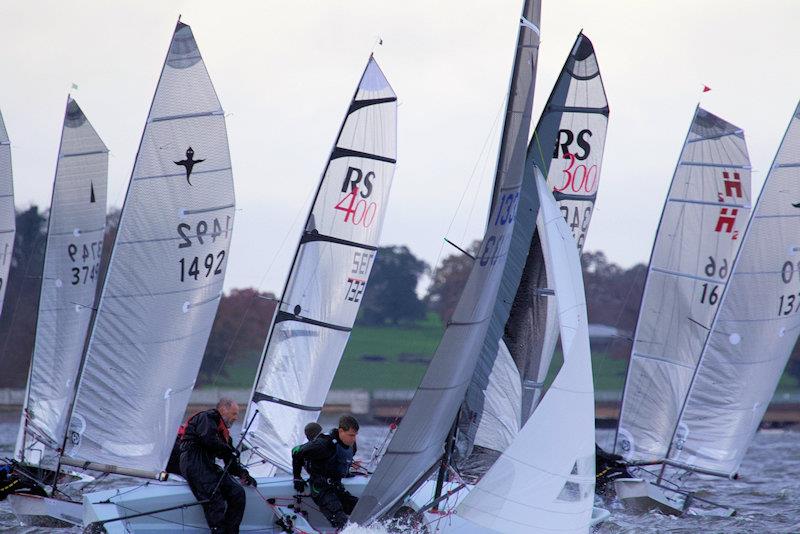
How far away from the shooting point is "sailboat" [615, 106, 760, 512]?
16.4m

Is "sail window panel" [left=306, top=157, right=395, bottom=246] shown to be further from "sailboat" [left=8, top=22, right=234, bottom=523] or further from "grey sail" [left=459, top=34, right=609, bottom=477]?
"grey sail" [left=459, top=34, right=609, bottom=477]

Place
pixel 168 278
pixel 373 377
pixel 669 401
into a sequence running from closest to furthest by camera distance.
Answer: pixel 168 278
pixel 669 401
pixel 373 377

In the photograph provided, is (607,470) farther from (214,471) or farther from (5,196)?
(5,196)

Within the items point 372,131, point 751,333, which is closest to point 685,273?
point 751,333

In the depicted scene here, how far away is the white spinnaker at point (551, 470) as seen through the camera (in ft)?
31.2

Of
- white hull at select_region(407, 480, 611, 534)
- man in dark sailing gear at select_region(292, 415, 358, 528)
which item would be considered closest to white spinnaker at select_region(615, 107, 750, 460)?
white hull at select_region(407, 480, 611, 534)

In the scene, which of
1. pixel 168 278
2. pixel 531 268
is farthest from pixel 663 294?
pixel 168 278

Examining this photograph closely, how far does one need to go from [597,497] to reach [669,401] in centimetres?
266

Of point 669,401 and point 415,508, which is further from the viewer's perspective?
point 669,401

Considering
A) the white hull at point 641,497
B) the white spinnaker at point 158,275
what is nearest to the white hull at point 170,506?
the white spinnaker at point 158,275

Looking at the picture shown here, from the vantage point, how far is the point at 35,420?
13.8 meters

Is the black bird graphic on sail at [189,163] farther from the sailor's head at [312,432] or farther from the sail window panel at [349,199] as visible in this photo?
the sailor's head at [312,432]

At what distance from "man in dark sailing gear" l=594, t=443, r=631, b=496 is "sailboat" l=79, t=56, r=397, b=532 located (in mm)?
3146

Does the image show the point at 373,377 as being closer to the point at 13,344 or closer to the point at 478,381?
the point at 13,344
